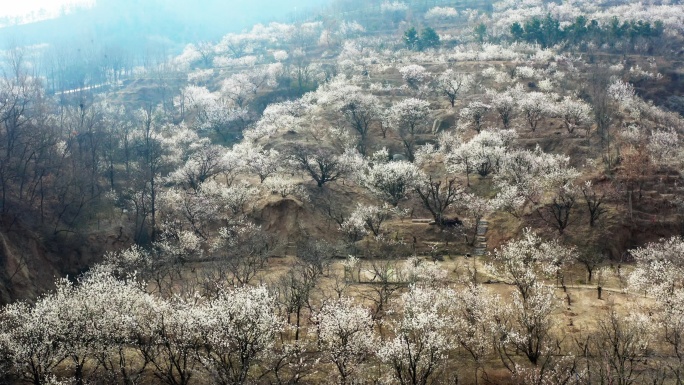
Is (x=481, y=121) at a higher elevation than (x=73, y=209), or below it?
higher

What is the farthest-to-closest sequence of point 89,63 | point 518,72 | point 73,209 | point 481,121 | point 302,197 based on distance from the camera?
point 89,63
point 518,72
point 481,121
point 302,197
point 73,209

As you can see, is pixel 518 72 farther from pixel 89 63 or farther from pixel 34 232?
pixel 89 63

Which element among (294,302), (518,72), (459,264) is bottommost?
(459,264)

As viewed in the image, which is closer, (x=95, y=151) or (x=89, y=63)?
(x=95, y=151)

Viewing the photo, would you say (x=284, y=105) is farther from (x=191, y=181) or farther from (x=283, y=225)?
(x=283, y=225)

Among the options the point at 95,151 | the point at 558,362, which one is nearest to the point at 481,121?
the point at 558,362

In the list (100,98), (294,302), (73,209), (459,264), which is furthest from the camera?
(100,98)

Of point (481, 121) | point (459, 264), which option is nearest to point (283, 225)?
point (459, 264)
